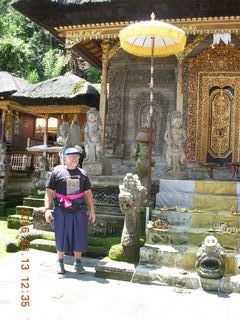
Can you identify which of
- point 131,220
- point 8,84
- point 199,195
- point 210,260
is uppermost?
point 8,84

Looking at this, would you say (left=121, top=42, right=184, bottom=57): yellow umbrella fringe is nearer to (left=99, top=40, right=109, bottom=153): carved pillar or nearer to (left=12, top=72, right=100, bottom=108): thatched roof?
(left=99, top=40, right=109, bottom=153): carved pillar

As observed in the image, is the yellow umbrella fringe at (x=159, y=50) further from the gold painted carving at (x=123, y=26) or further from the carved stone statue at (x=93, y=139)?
the carved stone statue at (x=93, y=139)

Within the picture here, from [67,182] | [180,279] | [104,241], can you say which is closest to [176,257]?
[180,279]

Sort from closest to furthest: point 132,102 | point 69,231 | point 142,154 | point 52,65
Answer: point 69,231 < point 142,154 < point 132,102 < point 52,65

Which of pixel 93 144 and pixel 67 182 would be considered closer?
pixel 67 182

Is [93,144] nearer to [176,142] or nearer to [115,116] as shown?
[176,142]

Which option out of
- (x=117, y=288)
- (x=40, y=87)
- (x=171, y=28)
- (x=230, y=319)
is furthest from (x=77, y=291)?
(x=40, y=87)

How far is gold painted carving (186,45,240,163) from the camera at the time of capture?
449 inches

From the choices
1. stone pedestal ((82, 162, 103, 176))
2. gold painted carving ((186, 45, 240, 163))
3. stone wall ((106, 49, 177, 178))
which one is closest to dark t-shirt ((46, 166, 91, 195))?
stone pedestal ((82, 162, 103, 176))

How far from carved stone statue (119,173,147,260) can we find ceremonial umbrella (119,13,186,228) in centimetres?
77

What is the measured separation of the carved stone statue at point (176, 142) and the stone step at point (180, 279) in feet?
11.0

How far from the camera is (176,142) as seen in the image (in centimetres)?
866

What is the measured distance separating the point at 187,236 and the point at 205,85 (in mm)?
6458

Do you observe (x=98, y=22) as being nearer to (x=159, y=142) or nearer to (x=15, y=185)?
(x=159, y=142)
